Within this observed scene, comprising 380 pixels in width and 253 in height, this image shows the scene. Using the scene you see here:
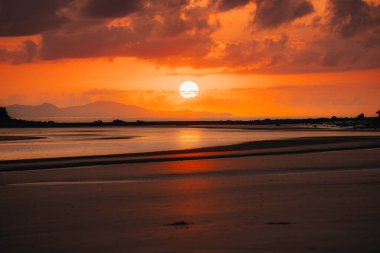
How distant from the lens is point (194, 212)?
14.5 m

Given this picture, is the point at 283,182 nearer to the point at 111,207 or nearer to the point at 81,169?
the point at 111,207

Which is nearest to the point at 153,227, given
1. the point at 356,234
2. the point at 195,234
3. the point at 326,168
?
→ the point at 195,234

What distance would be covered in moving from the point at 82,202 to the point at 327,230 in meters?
7.50

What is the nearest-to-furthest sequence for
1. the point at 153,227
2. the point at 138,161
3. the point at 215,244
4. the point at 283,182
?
the point at 215,244, the point at 153,227, the point at 283,182, the point at 138,161

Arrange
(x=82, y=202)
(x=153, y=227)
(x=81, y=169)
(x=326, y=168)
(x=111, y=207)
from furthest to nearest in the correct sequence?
(x=81, y=169)
(x=326, y=168)
(x=82, y=202)
(x=111, y=207)
(x=153, y=227)

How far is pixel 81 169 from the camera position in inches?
1157

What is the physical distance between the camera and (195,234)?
38.8 ft

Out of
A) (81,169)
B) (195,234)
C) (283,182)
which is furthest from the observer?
(81,169)

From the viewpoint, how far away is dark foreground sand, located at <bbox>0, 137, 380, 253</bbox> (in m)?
11.0

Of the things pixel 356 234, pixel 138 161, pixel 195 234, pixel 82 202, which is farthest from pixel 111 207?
pixel 138 161

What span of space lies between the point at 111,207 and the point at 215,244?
5.30m

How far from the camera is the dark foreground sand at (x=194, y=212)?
433 inches

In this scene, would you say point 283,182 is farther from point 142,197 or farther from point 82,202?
point 82,202

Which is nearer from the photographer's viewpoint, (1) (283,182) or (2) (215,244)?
(2) (215,244)
